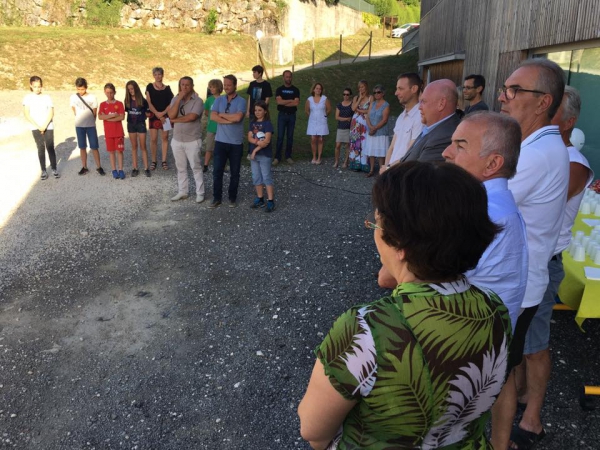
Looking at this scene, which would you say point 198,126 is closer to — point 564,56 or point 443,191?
point 564,56

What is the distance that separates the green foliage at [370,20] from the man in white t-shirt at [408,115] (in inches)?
1640

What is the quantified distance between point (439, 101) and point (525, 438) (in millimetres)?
2383

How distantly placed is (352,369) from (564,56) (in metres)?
7.41

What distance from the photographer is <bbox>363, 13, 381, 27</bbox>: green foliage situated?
42.8 m

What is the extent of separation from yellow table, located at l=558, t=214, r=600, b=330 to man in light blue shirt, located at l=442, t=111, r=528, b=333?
50.9 inches

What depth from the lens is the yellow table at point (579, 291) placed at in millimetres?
3043

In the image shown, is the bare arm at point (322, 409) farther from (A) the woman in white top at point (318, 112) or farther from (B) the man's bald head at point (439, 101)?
(A) the woman in white top at point (318, 112)

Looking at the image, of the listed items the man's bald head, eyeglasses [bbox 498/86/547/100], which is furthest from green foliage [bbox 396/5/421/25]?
eyeglasses [bbox 498/86/547/100]

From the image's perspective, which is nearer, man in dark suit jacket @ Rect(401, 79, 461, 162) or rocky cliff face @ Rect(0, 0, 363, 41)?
man in dark suit jacket @ Rect(401, 79, 461, 162)

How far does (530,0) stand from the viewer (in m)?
7.75

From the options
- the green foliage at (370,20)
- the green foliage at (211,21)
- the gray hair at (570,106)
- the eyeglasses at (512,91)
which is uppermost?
the green foliage at (370,20)

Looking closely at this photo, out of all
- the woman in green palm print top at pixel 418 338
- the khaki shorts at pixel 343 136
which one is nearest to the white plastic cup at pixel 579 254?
the woman in green palm print top at pixel 418 338

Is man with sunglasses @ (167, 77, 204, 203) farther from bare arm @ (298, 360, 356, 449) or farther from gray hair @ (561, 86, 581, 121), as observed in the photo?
bare arm @ (298, 360, 356, 449)

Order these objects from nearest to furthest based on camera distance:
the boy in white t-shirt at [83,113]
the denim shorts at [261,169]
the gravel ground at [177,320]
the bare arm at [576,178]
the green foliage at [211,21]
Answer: the bare arm at [576,178]
the gravel ground at [177,320]
the denim shorts at [261,169]
the boy in white t-shirt at [83,113]
the green foliage at [211,21]
